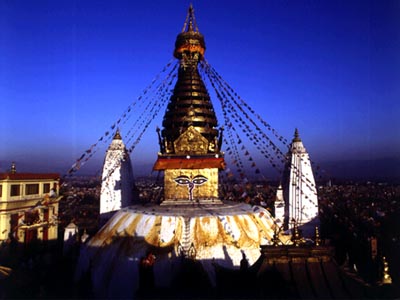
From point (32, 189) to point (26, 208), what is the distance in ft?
3.88

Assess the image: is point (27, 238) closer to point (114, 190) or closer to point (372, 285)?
point (114, 190)

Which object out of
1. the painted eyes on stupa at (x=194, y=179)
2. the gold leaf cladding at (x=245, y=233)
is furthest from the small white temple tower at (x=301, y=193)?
the gold leaf cladding at (x=245, y=233)

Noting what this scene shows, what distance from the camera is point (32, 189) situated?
1761 centimetres

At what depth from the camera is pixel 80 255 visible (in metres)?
12.0

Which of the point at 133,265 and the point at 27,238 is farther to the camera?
the point at 27,238

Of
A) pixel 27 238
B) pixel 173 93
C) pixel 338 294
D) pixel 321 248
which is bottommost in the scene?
pixel 27 238

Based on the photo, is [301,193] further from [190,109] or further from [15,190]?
[15,190]

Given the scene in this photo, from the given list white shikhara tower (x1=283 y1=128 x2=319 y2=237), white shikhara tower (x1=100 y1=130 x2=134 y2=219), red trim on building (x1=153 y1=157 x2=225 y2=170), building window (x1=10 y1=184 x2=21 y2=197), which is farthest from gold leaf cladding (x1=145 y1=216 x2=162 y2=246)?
building window (x1=10 y1=184 x2=21 y2=197)

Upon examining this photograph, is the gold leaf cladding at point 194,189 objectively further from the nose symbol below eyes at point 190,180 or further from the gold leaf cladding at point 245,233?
the gold leaf cladding at point 245,233

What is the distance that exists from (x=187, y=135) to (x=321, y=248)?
850 cm

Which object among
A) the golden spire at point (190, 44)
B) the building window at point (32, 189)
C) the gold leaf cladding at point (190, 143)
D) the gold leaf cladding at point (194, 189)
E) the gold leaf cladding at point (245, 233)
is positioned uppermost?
the golden spire at point (190, 44)

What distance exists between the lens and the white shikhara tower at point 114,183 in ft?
55.2

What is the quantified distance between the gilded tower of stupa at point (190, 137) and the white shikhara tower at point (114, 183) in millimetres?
3466

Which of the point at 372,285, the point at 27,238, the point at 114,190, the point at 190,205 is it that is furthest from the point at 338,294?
the point at 27,238
